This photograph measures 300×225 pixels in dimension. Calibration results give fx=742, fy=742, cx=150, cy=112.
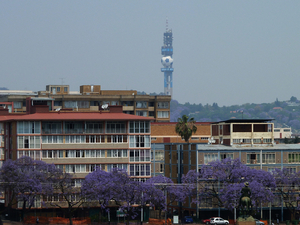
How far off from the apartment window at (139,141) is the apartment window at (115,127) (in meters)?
2.70

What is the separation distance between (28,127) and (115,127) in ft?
60.0

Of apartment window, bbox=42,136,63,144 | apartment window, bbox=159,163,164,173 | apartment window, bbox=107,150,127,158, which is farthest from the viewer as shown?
apartment window, bbox=159,163,164,173

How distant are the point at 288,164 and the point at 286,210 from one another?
1032cm

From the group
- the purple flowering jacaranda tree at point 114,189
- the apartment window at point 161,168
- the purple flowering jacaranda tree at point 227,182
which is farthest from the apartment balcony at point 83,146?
the apartment window at point 161,168

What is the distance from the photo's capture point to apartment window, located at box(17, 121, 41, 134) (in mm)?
152500

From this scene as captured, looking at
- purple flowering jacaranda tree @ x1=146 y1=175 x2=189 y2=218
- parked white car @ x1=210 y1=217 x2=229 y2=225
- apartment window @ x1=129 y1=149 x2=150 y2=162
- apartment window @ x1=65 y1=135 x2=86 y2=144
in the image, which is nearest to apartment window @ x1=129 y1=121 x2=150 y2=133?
apartment window @ x1=129 y1=149 x2=150 y2=162

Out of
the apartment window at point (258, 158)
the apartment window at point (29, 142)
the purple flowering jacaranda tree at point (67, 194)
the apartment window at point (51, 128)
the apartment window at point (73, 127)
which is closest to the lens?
the purple flowering jacaranda tree at point (67, 194)

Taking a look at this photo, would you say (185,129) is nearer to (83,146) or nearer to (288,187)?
(83,146)

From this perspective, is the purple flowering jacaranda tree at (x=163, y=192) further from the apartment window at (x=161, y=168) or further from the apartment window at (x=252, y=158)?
the apartment window at (x=161, y=168)

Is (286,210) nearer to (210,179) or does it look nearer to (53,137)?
(210,179)

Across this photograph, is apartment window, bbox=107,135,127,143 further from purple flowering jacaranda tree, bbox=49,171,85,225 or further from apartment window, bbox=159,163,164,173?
apartment window, bbox=159,163,164,173

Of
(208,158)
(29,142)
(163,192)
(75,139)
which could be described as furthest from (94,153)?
(208,158)

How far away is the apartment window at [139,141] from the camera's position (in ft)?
518

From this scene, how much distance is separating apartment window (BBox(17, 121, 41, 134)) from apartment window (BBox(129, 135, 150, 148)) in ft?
64.7
